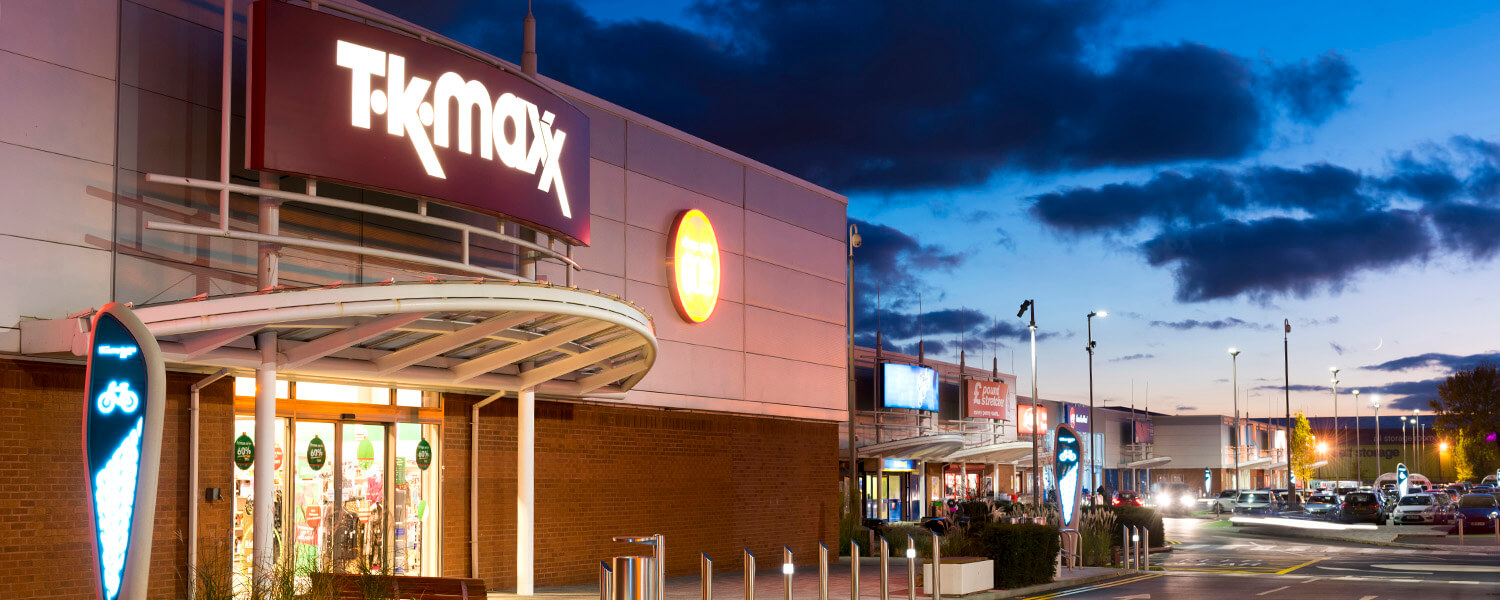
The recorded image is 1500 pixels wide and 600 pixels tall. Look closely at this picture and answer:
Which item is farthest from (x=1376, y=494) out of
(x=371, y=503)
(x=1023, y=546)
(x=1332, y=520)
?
(x=371, y=503)

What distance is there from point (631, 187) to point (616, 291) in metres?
2.10

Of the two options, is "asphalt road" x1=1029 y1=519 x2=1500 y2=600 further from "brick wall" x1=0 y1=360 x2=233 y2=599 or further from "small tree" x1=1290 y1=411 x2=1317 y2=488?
"small tree" x1=1290 y1=411 x2=1317 y2=488

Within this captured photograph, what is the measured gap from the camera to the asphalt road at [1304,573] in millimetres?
23156

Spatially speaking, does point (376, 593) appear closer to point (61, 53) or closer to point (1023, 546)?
point (61, 53)

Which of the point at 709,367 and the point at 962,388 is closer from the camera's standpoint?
the point at 709,367

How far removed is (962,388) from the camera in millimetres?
58906

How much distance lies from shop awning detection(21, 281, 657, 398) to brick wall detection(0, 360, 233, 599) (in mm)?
622

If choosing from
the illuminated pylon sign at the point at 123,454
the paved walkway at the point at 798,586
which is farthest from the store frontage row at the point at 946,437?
the illuminated pylon sign at the point at 123,454

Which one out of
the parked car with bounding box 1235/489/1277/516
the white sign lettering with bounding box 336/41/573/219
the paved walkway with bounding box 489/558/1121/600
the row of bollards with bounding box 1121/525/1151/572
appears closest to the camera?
the white sign lettering with bounding box 336/41/573/219

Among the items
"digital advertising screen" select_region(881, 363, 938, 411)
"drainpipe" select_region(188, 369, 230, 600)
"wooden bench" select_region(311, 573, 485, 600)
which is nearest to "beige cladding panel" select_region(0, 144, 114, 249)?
"drainpipe" select_region(188, 369, 230, 600)

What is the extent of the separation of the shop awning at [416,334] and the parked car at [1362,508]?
1776 inches

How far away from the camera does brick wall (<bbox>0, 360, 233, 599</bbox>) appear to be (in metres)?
14.8

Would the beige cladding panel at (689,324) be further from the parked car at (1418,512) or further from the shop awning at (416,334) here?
the parked car at (1418,512)

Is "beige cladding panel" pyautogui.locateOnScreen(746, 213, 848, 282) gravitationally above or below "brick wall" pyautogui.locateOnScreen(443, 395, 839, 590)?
above
